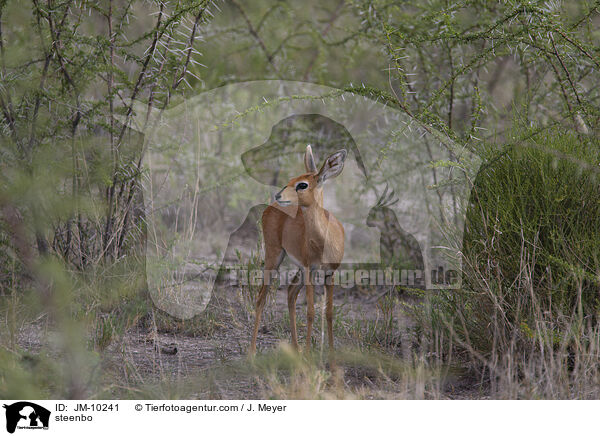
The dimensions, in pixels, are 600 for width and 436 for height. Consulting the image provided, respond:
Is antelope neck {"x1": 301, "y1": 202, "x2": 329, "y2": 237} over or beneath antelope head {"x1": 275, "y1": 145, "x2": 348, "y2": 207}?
beneath

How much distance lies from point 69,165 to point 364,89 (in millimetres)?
2008

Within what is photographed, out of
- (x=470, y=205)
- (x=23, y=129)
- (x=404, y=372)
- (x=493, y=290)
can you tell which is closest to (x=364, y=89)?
(x=470, y=205)

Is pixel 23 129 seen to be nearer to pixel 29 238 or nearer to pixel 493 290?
pixel 29 238

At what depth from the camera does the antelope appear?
287cm

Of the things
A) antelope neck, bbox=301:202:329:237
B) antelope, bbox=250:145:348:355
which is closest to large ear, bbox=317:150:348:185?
antelope, bbox=250:145:348:355
